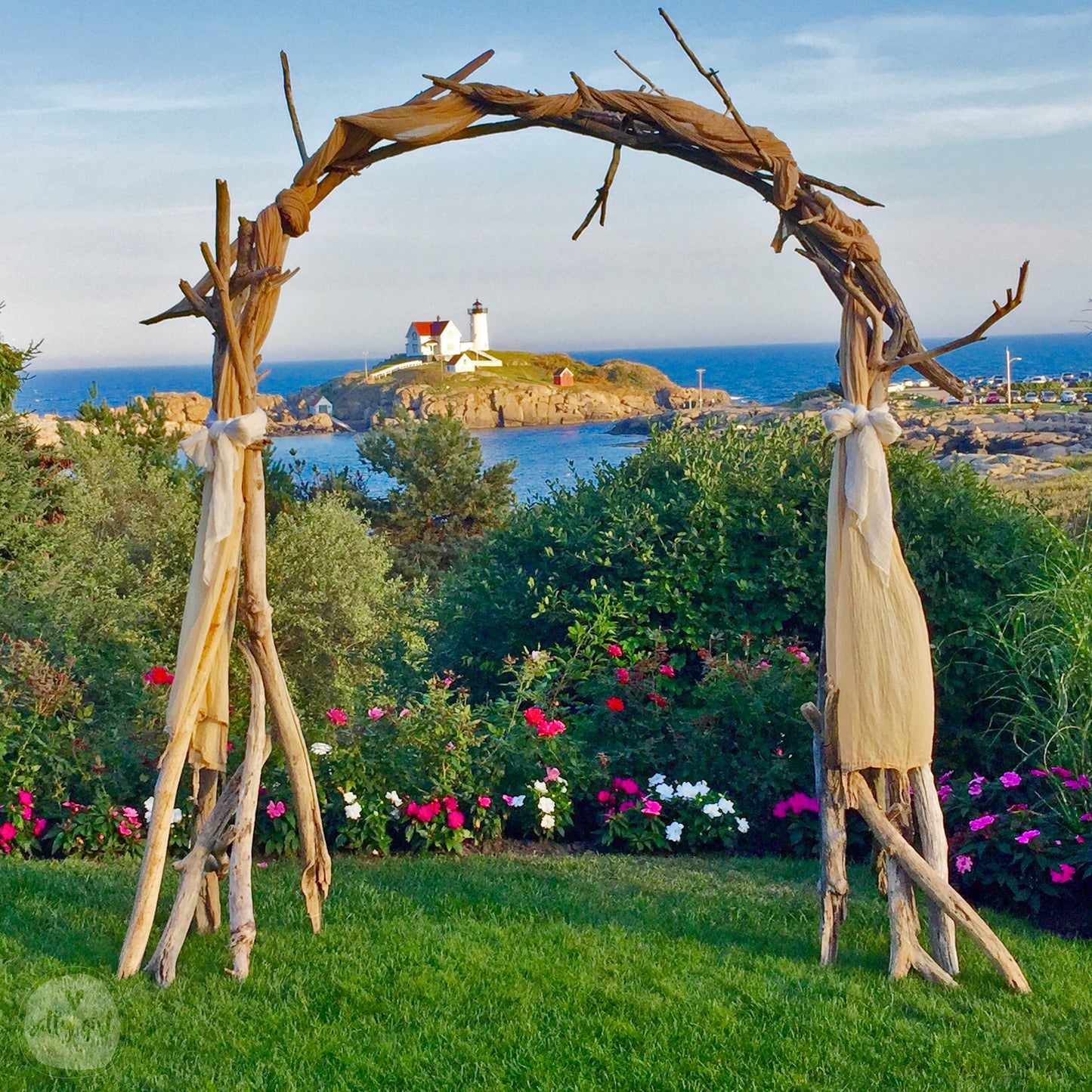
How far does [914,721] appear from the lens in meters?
3.45

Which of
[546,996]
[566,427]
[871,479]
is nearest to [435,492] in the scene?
[871,479]

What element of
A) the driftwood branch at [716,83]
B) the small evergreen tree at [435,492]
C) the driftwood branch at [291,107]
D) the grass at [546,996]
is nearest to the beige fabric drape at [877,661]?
the grass at [546,996]

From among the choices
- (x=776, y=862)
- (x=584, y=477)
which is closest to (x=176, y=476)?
(x=584, y=477)

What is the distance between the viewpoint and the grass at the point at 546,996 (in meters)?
2.87

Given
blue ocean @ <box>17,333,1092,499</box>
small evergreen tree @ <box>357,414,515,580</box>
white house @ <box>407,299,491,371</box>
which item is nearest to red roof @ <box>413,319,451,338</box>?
white house @ <box>407,299,491,371</box>

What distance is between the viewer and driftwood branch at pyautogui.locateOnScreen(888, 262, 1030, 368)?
10.8 feet

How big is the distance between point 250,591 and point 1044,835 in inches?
122

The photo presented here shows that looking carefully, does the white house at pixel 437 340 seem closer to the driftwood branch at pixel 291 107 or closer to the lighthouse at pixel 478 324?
the lighthouse at pixel 478 324

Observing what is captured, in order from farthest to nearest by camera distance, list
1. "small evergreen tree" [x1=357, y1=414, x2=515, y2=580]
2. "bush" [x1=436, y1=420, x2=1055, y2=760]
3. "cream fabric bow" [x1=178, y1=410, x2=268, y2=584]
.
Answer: "small evergreen tree" [x1=357, y1=414, x2=515, y2=580], "bush" [x1=436, y1=420, x2=1055, y2=760], "cream fabric bow" [x1=178, y1=410, x2=268, y2=584]

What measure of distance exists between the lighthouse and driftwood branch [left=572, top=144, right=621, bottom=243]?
93790 mm

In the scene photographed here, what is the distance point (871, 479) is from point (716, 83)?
135 cm

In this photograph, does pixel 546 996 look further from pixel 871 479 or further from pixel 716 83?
pixel 716 83

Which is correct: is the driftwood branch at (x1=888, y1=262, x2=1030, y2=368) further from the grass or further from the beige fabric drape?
the grass

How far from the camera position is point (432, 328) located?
316 ft
